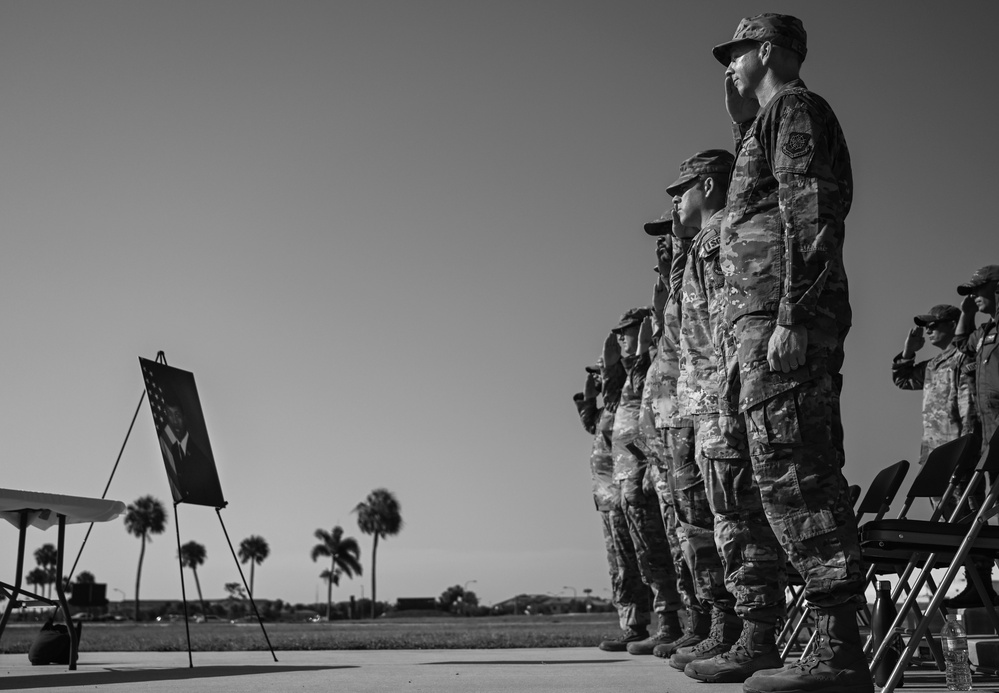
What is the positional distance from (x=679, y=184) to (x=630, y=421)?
3312 mm

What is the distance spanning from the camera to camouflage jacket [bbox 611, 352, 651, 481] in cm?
806

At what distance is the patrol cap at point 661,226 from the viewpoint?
21.4 ft

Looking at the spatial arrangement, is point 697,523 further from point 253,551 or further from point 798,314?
point 253,551

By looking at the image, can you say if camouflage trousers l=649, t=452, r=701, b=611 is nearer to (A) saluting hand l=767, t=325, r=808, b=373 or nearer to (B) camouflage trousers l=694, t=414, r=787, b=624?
(B) camouflage trousers l=694, t=414, r=787, b=624

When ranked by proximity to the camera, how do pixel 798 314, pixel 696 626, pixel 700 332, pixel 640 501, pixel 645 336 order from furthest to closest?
pixel 640 501
pixel 645 336
pixel 696 626
pixel 700 332
pixel 798 314

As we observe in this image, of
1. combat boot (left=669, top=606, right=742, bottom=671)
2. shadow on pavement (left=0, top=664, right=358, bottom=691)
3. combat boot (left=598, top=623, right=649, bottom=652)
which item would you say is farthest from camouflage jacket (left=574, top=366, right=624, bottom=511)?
combat boot (left=669, top=606, right=742, bottom=671)

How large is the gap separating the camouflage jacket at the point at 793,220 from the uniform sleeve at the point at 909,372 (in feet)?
Answer: 23.0

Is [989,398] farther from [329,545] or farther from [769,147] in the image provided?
[329,545]

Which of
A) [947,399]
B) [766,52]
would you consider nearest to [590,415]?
[947,399]

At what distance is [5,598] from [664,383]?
394 centimetres

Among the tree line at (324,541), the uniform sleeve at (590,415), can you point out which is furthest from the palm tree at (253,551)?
the uniform sleeve at (590,415)

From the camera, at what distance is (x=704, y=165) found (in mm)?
5211

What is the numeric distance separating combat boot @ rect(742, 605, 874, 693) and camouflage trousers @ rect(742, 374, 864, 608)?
6 centimetres

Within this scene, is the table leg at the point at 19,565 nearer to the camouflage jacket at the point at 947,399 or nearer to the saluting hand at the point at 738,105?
the saluting hand at the point at 738,105
